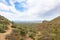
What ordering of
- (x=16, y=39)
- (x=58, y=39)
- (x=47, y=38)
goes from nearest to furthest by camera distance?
(x=16, y=39) → (x=47, y=38) → (x=58, y=39)

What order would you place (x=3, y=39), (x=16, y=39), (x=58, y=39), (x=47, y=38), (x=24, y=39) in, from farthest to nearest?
(x=58, y=39)
(x=47, y=38)
(x=24, y=39)
(x=16, y=39)
(x=3, y=39)

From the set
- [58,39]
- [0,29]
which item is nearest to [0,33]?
[0,29]

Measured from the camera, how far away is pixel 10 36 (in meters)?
21.6

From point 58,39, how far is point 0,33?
518 inches

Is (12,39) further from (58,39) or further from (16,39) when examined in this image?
(58,39)

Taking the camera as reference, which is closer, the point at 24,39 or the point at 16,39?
the point at 16,39

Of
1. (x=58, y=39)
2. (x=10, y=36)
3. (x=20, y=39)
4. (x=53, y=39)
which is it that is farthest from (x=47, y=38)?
(x=10, y=36)

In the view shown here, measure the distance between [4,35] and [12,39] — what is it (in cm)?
165

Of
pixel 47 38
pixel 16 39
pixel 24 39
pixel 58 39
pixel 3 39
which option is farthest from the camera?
pixel 58 39

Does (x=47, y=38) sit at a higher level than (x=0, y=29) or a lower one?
lower

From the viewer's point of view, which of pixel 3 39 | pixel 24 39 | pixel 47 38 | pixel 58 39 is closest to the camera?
pixel 3 39

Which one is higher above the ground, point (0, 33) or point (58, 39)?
point (0, 33)

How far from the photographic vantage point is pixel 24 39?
2475 cm

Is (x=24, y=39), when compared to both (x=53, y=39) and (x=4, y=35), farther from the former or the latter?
(x=53, y=39)
